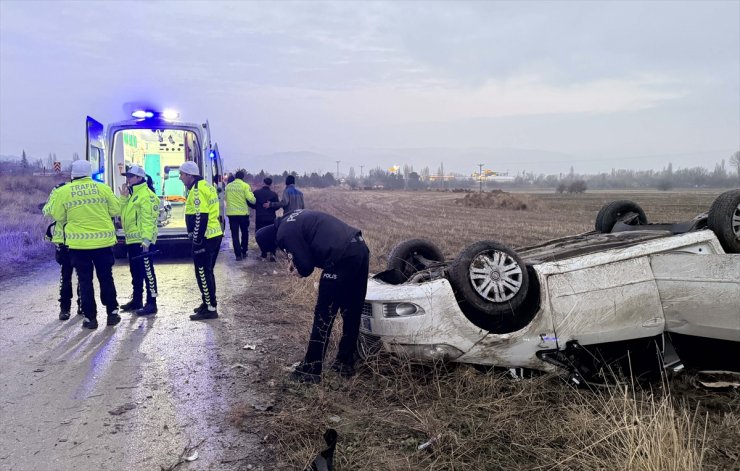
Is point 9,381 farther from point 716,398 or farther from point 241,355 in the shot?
point 716,398

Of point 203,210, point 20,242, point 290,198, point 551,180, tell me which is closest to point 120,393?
point 203,210

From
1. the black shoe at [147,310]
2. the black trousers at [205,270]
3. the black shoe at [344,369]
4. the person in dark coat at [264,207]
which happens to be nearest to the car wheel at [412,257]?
the black shoe at [344,369]

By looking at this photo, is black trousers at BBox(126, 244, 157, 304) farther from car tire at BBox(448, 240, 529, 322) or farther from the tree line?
the tree line

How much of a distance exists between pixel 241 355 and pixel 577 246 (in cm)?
309

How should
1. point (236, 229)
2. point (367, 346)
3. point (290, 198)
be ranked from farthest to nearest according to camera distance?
point (236, 229) → point (290, 198) → point (367, 346)

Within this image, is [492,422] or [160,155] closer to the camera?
[492,422]

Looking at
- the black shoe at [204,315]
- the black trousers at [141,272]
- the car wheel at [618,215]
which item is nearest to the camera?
the car wheel at [618,215]

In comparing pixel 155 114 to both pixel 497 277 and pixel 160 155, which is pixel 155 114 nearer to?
pixel 160 155

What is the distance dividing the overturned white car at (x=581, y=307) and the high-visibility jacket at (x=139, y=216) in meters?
3.75

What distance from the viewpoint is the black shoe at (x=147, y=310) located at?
6.55 m

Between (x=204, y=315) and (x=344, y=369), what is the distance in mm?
2634

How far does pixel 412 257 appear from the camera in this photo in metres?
5.30

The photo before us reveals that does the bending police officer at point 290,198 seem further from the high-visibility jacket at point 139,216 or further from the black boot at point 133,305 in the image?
the black boot at point 133,305

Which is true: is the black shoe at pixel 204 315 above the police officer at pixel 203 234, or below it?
below
